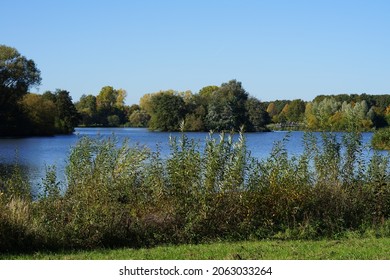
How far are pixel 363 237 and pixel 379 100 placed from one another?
6096 centimetres

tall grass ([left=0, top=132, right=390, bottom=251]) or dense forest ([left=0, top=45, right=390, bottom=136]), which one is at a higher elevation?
dense forest ([left=0, top=45, right=390, bottom=136])

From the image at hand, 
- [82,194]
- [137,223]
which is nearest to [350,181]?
[137,223]

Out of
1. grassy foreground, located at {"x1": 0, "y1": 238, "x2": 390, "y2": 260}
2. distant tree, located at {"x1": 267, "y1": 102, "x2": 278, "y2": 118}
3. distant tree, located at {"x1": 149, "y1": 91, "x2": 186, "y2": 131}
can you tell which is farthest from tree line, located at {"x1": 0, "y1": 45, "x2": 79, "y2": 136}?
grassy foreground, located at {"x1": 0, "y1": 238, "x2": 390, "y2": 260}

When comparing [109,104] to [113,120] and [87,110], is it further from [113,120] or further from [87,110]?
[87,110]

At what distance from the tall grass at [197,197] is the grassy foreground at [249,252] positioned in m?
0.56

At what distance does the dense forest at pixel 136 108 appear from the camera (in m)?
54.8

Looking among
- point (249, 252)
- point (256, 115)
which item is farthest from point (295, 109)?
point (249, 252)

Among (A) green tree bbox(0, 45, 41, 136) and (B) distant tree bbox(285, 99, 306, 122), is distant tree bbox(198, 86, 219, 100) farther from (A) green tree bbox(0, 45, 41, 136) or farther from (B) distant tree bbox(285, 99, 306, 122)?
(A) green tree bbox(0, 45, 41, 136)

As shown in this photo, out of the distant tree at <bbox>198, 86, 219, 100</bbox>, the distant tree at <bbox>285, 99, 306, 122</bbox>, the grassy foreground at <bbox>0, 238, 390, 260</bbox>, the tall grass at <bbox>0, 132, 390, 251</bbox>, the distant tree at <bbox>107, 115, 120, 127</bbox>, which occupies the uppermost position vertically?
the distant tree at <bbox>198, 86, 219, 100</bbox>

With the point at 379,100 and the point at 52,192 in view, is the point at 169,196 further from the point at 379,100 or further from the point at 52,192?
the point at 379,100

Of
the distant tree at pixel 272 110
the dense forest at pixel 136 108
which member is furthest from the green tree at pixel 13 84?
the distant tree at pixel 272 110

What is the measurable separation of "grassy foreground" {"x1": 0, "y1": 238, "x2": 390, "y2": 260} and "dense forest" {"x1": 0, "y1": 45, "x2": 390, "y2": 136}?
1358 inches

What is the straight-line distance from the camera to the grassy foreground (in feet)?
27.8

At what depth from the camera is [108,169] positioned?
11.3 meters
